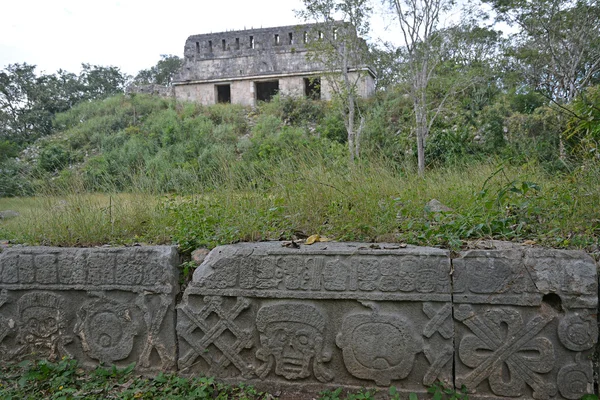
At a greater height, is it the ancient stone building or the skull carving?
the ancient stone building

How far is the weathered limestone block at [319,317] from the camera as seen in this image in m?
2.31

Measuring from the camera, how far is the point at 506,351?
2254 millimetres

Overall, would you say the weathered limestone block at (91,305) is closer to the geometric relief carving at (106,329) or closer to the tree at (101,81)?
the geometric relief carving at (106,329)

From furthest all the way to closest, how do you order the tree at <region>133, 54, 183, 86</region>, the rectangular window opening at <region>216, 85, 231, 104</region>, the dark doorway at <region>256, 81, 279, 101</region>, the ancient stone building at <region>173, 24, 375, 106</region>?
the tree at <region>133, 54, 183, 86</region> < the dark doorway at <region>256, 81, 279, 101</region> < the rectangular window opening at <region>216, 85, 231, 104</region> < the ancient stone building at <region>173, 24, 375, 106</region>

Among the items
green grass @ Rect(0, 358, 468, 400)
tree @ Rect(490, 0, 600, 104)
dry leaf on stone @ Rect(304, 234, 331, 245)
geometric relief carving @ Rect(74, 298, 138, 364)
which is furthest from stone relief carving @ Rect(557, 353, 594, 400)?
tree @ Rect(490, 0, 600, 104)

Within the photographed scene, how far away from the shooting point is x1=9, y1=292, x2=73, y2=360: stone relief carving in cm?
272

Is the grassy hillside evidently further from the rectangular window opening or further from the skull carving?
the rectangular window opening

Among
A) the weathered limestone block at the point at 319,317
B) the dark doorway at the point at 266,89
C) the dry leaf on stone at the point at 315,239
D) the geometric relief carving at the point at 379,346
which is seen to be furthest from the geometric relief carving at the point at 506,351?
the dark doorway at the point at 266,89

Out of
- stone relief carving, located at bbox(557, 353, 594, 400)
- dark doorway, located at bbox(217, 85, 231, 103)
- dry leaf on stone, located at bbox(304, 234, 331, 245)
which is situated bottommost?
stone relief carving, located at bbox(557, 353, 594, 400)

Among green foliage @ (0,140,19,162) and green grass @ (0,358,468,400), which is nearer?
green grass @ (0,358,468,400)

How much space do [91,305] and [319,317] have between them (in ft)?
4.93

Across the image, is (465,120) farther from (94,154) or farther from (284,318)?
(94,154)

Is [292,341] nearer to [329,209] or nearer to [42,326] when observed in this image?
[329,209]

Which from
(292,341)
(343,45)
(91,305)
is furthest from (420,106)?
(91,305)
